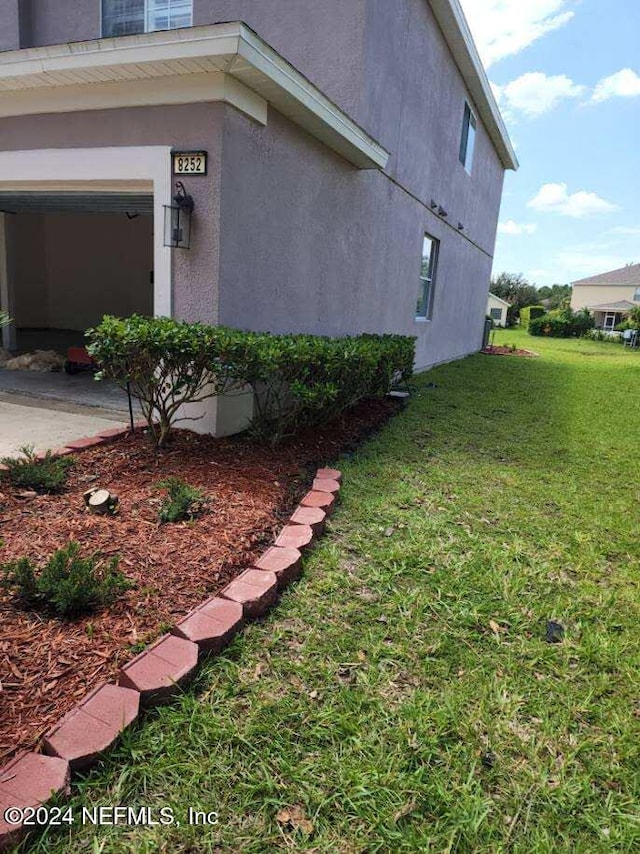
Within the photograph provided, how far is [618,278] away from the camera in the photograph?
54688mm

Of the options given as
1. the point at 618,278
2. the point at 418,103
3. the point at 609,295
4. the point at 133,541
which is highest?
the point at 618,278

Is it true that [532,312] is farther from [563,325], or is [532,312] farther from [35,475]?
[35,475]

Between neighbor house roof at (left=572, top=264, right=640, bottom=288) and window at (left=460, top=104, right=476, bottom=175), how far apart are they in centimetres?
4764

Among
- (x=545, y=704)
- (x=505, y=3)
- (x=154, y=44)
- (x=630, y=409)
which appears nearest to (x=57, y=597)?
(x=545, y=704)

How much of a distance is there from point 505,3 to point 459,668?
1315 cm

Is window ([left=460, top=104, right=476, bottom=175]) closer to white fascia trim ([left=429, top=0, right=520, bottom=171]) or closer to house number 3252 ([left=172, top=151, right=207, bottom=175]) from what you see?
white fascia trim ([left=429, top=0, right=520, bottom=171])

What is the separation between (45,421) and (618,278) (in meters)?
61.2

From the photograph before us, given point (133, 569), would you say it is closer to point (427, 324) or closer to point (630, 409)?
point (630, 409)

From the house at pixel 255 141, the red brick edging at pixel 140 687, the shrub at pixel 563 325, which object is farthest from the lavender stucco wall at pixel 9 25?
the shrub at pixel 563 325

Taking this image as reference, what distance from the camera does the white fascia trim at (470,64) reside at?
8781 millimetres

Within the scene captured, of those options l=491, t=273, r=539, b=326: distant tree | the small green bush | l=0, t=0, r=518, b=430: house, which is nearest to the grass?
the small green bush

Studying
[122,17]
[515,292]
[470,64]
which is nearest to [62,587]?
[122,17]

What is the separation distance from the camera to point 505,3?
10852 millimetres

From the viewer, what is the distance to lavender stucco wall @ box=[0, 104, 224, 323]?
15.0 feet
